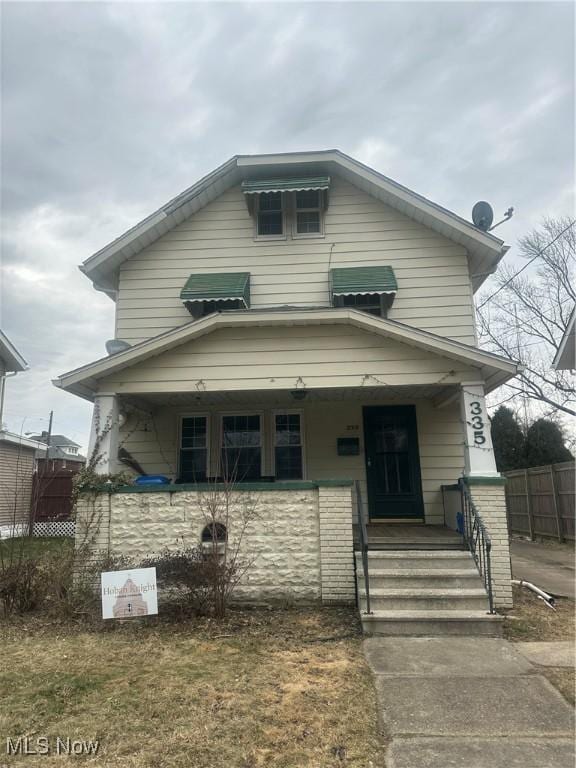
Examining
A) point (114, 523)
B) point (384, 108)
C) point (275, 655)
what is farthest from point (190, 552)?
point (384, 108)

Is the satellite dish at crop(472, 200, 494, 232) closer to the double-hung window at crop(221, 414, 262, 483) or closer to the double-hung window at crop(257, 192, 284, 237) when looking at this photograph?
the double-hung window at crop(257, 192, 284, 237)

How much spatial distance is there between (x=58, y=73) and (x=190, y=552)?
28.8 feet

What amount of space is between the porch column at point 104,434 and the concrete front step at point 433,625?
4.37 metres

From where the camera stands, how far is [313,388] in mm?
7645

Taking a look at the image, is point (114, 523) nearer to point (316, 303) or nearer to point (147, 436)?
point (147, 436)

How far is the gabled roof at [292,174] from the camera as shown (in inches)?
380

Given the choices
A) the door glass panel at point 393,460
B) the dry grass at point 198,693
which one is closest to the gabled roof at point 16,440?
the dry grass at point 198,693

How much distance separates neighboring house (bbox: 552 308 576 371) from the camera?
28.9 ft

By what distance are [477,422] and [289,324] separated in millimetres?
3174

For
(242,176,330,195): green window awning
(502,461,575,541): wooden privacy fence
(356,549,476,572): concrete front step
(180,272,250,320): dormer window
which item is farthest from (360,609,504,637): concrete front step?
(502,461,575,541): wooden privacy fence

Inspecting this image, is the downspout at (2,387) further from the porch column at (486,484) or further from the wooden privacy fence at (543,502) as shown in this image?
the wooden privacy fence at (543,502)

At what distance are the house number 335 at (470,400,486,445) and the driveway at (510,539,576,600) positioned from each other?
279 cm

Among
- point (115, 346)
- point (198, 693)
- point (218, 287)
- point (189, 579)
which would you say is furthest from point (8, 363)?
point (198, 693)

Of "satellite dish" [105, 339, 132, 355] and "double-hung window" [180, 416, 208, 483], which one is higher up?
Result: "satellite dish" [105, 339, 132, 355]
